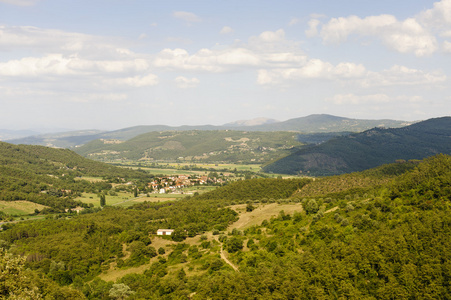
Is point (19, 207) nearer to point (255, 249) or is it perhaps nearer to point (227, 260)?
point (227, 260)

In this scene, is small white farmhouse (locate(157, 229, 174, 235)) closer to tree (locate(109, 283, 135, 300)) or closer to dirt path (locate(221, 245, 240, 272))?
dirt path (locate(221, 245, 240, 272))

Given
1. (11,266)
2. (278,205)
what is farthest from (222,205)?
(11,266)

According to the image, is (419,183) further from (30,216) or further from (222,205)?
(30,216)

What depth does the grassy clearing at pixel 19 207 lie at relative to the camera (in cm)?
15388

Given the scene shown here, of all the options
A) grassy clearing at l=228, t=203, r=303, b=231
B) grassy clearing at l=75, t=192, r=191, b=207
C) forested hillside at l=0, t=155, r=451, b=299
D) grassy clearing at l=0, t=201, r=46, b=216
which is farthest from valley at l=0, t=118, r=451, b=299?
grassy clearing at l=75, t=192, r=191, b=207

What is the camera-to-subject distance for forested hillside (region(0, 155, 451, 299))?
170ft

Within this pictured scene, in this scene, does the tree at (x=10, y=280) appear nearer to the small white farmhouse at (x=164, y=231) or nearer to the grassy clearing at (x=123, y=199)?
the small white farmhouse at (x=164, y=231)

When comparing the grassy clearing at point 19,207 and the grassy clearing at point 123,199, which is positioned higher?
the grassy clearing at point 19,207

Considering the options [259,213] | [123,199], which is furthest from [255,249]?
[123,199]

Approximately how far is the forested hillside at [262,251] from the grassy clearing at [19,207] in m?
40.2

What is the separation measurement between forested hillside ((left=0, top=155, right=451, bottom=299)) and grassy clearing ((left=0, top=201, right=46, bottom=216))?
40.2 metres

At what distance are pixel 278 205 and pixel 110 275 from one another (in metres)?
58.6

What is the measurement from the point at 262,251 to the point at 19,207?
139 metres

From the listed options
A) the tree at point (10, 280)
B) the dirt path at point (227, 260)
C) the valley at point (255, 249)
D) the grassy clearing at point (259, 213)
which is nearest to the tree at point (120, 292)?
the valley at point (255, 249)
